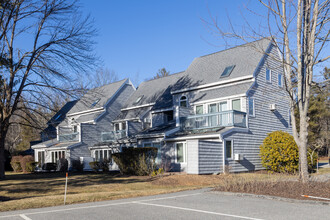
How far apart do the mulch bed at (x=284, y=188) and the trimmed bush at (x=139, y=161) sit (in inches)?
370

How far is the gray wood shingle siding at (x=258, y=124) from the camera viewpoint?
22.9 m

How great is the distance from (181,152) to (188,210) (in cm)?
1468

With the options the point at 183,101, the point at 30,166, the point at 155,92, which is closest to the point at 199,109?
the point at 183,101

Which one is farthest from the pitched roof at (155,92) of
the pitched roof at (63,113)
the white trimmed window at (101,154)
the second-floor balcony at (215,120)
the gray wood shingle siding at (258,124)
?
the pitched roof at (63,113)

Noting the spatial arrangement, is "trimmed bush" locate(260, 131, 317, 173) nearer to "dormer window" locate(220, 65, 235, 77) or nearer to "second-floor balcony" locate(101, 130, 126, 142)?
"dormer window" locate(220, 65, 235, 77)

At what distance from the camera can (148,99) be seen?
32.4 metres

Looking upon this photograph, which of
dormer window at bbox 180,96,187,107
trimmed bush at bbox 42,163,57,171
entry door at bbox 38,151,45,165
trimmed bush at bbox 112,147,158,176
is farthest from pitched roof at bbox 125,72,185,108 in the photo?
entry door at bbox 38,151,45,165

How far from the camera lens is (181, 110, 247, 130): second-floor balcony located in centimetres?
2242

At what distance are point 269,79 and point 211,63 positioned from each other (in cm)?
522

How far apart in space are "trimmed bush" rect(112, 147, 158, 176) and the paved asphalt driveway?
1078 centimetres

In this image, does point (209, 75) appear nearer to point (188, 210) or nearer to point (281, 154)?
point (281, 154)

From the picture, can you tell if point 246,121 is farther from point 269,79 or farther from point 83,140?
point 83,140

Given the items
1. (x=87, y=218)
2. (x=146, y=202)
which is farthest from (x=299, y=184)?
(x=87, y=218)

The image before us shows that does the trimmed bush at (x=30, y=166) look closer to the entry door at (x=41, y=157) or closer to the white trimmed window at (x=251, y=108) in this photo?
the entry door at (x=41, y=157)
